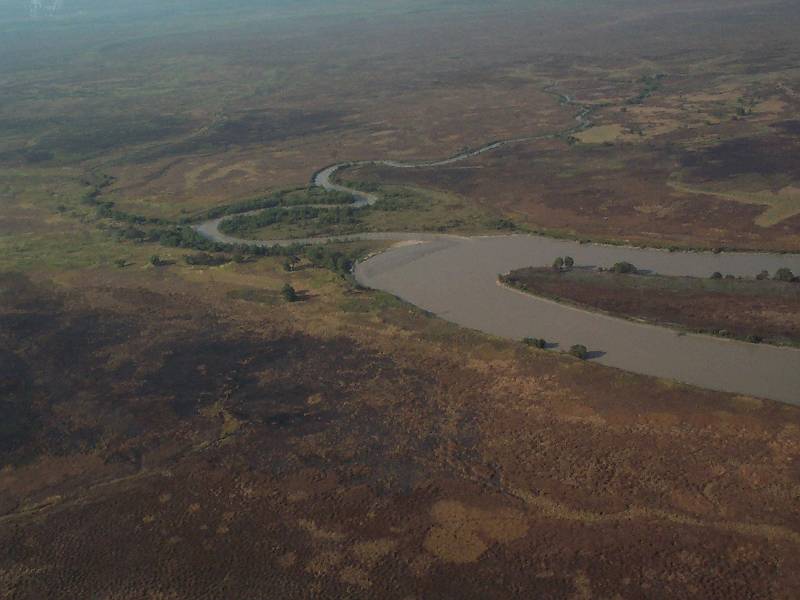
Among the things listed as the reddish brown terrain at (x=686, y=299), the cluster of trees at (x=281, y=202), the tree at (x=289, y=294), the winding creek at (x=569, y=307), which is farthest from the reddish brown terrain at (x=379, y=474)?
the cluster of trees at (x=281, y=202)

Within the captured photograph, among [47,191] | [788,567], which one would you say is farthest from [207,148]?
[788,567]

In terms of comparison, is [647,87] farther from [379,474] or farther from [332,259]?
[379,474]

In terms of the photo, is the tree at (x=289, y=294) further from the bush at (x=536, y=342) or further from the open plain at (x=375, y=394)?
the bush at (x=536, y=342)

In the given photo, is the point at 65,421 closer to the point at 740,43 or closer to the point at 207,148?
the point at 207,148

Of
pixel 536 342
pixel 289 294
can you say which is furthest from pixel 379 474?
pixel 289 294

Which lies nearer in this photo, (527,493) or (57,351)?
(527,493)

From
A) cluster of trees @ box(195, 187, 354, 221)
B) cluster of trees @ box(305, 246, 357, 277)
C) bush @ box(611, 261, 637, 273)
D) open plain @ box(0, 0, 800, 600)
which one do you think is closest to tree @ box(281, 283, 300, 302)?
open plain @ box(0, 0, 800, 600)
